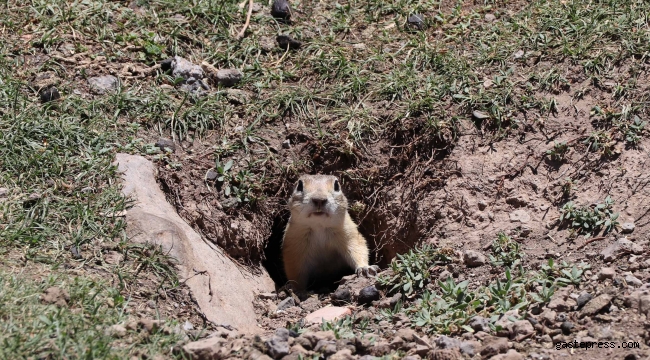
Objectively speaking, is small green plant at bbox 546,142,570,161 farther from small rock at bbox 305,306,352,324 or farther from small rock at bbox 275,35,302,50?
small rock at bbox 275,35,302,50

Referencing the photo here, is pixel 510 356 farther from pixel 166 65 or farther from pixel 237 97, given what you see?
pixel 166 65

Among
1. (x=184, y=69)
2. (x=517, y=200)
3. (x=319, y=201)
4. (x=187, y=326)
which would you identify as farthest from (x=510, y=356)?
(x=184, y=69)

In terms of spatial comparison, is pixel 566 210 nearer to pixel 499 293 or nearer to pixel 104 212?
pixel 499 293

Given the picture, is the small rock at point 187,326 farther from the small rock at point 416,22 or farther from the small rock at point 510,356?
the small rock at point 416,22

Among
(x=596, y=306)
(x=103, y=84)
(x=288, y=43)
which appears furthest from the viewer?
(x=288, y=43)

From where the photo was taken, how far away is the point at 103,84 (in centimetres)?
740

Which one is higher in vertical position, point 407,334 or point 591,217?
point 591,217

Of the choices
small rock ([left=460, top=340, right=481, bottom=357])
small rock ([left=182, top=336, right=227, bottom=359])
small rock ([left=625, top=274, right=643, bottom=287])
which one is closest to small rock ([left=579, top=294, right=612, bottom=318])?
small rock ([left=625, top=274, right=643, bottom=287])

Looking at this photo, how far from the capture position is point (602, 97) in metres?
7.09

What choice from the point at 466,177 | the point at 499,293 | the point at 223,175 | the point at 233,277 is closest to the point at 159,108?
the point at 223,175

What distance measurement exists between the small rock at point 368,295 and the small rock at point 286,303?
714mm

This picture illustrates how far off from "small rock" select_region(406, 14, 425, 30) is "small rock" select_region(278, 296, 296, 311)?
3.55 meters

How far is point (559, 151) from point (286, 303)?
285 centimetres

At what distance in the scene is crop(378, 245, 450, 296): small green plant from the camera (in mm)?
5953
